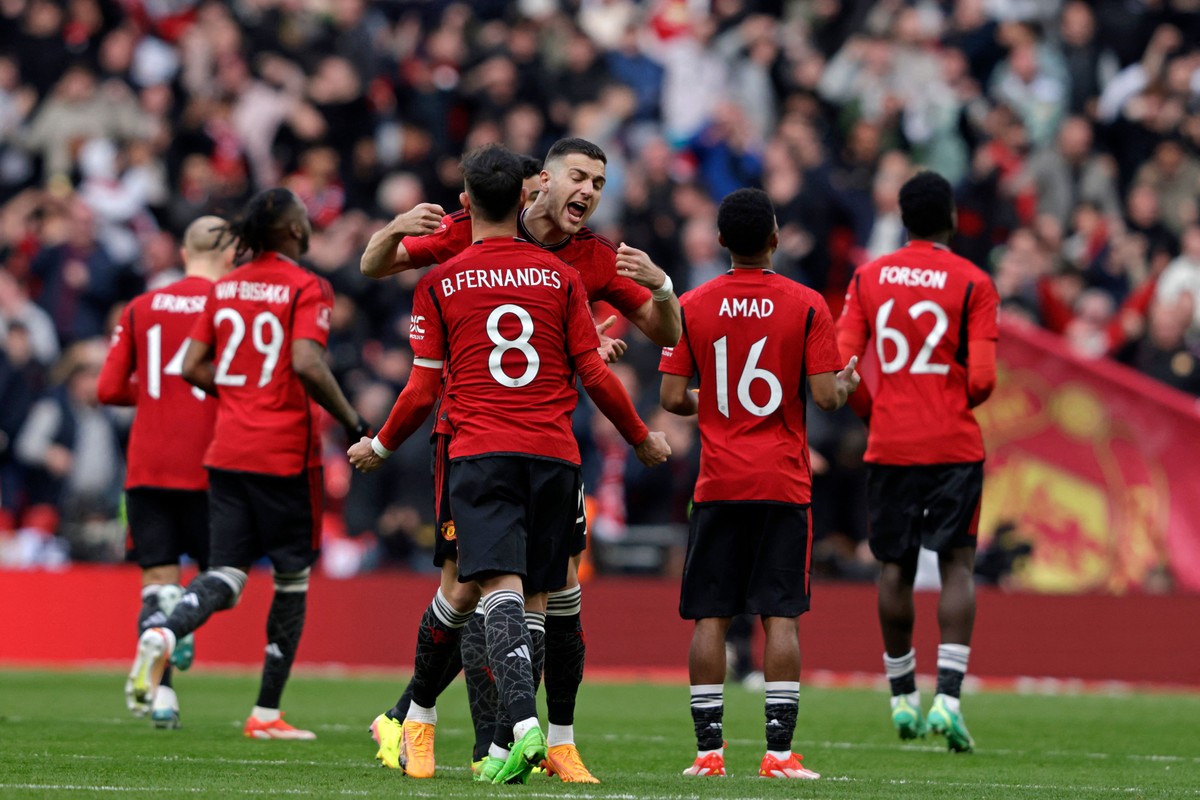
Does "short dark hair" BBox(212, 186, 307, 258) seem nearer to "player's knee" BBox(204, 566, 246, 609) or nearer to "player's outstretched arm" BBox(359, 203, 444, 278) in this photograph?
"player's knee" BBox(204, 566, 246, 609)

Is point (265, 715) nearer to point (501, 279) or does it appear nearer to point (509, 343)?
point (509, 343)

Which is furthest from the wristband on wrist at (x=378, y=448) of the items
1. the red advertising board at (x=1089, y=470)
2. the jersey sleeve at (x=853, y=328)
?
the red advertising board at (x=1089, y=470)

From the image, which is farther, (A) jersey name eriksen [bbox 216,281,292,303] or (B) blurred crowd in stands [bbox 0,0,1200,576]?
(B) blurred crowd in stands [bbox 0,0,1200,576]

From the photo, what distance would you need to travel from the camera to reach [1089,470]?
15633mm

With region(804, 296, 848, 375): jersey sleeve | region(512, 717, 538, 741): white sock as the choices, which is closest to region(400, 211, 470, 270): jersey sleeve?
region(804, 296, 848, 375): jersey sleeve

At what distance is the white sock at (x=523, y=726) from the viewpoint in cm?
695

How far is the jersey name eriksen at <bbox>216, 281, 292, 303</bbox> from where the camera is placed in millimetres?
10000

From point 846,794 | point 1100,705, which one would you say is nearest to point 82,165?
point 1100,705

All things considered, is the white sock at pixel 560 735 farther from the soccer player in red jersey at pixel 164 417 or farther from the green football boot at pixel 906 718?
the soccer player in red jersey at pixel 164 417

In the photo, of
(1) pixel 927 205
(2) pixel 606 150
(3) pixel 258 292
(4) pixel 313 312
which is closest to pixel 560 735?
(4) pixel 313 312

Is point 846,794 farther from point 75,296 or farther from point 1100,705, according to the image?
point 75,296

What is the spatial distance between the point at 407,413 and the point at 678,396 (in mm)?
1635

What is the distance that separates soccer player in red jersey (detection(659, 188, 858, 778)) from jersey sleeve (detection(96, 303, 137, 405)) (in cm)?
360

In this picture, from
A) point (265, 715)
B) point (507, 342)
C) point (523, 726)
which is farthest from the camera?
point (265, 715)
